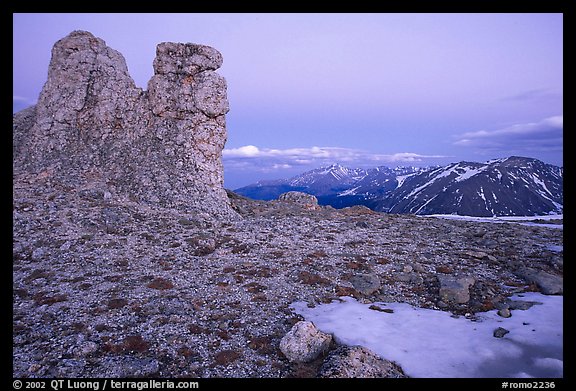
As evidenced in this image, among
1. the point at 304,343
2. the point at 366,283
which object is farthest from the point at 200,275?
the point at 366,283

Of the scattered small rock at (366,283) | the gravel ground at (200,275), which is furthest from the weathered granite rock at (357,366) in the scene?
the scattered small rock at (366,283)

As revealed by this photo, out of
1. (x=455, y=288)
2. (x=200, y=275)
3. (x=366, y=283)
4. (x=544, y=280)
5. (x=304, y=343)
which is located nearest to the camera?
(x=304, y=343)

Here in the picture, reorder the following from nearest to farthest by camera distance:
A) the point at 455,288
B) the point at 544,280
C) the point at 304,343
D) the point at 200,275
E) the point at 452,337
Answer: the point at 304,343 → the point at 452,337 → the point at 455,288 → the point at 544,280 → the point at 200,275

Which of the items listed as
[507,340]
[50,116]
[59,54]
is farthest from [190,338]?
[59,54]

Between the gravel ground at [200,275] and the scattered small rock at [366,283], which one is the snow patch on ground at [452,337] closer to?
the gravel ground at [200,275]

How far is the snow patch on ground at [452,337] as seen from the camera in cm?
994

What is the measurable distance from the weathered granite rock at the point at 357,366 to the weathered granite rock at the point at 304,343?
0.54 meters

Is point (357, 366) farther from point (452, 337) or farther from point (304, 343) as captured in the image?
point (452, 337)

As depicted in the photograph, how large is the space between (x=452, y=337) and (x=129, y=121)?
3613 cm

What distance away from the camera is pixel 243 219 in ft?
104

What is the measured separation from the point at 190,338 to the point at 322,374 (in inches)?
209

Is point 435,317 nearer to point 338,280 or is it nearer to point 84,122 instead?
point 338,280

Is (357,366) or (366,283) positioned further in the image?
(366,283)

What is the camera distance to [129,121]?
3491cm
